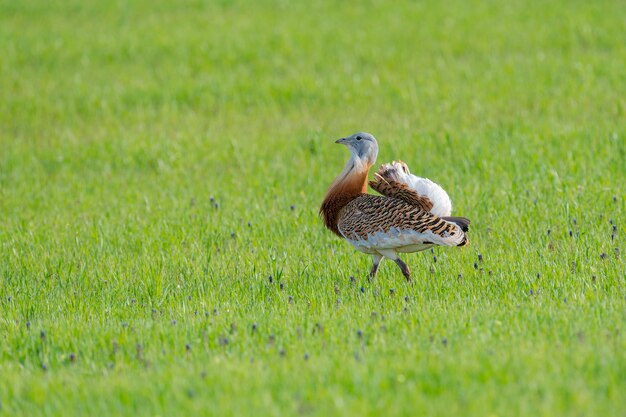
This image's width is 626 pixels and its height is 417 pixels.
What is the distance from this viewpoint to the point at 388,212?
655cm

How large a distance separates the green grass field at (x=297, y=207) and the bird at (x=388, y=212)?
0.33 m

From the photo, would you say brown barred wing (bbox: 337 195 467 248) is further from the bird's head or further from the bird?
the bird's head

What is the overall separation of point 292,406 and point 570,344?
64.7 inches

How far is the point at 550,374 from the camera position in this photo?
4.43m

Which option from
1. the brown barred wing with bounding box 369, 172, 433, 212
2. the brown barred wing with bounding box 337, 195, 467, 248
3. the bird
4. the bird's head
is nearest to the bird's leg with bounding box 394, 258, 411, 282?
the bird

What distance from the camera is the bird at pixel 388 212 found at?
6.38 metres

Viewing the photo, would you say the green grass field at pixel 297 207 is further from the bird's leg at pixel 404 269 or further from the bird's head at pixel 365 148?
the bird's head at pixel 365 148

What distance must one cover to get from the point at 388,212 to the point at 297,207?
8.52ft

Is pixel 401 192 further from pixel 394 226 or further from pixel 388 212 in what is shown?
pixel 394 226

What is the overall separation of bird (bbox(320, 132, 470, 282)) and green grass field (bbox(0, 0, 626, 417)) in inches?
13.1

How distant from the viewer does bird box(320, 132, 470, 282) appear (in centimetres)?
638

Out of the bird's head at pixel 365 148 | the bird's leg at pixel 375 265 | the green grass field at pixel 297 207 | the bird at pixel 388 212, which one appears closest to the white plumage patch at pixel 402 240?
the bird at pixel 388 212

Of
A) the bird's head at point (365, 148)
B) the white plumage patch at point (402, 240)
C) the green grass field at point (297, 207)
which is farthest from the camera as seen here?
the bird's head at point (365, 148)

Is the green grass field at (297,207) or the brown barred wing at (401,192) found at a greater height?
the brown barred wing at (401,192)
